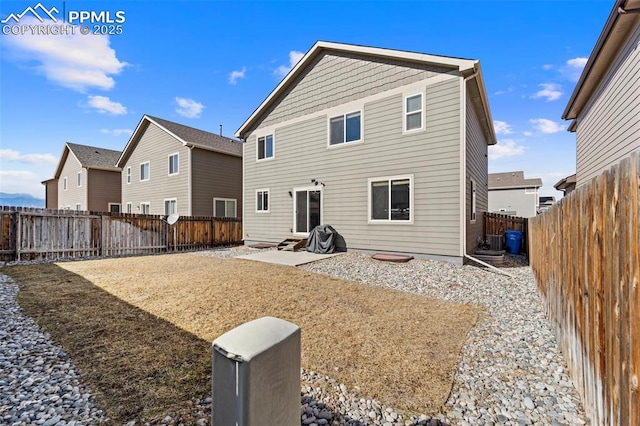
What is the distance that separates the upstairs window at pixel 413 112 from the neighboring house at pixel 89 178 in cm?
2325

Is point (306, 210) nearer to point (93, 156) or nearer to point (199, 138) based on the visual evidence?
point (199, 138)

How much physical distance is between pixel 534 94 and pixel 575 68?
1696mm

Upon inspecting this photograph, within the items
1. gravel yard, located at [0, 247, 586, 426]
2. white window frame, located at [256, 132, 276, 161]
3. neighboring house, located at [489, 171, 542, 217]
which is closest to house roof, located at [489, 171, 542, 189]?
neighboring house, located at [489, 171, 542, 217]

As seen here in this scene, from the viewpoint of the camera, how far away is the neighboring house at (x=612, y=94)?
5.74 m

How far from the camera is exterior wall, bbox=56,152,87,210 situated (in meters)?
22.0

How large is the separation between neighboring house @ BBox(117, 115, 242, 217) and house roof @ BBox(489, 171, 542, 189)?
26759mm

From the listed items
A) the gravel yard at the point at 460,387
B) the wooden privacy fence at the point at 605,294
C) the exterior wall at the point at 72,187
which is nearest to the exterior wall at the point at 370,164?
the gravel yard at the point at 460,387

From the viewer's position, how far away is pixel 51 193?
94.1 ft

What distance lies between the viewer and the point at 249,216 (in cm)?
1385

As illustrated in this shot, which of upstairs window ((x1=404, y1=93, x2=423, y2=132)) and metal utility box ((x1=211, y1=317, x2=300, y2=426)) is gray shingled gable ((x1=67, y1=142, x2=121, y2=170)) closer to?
upstairs window ((x1=404, y1=93, x2=423, y2=132))

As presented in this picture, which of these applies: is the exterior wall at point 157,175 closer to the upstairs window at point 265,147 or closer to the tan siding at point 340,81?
the upstairs window at point 265,147

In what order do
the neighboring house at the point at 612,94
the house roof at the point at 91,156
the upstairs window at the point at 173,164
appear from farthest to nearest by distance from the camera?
1. the house roof at the point at 91,156
2. the upstairs window at the point at 173,164
3. the neighboring house at the point at 612,94

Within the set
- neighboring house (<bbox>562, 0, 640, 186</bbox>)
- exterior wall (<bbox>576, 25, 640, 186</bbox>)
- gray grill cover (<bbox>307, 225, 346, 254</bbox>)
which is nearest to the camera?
neighboring house (<bbox>562, 0, 640, 186</bbox>)

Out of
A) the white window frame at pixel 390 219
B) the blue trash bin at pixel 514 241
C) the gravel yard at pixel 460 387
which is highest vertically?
the white window frame at pixel 390 219
